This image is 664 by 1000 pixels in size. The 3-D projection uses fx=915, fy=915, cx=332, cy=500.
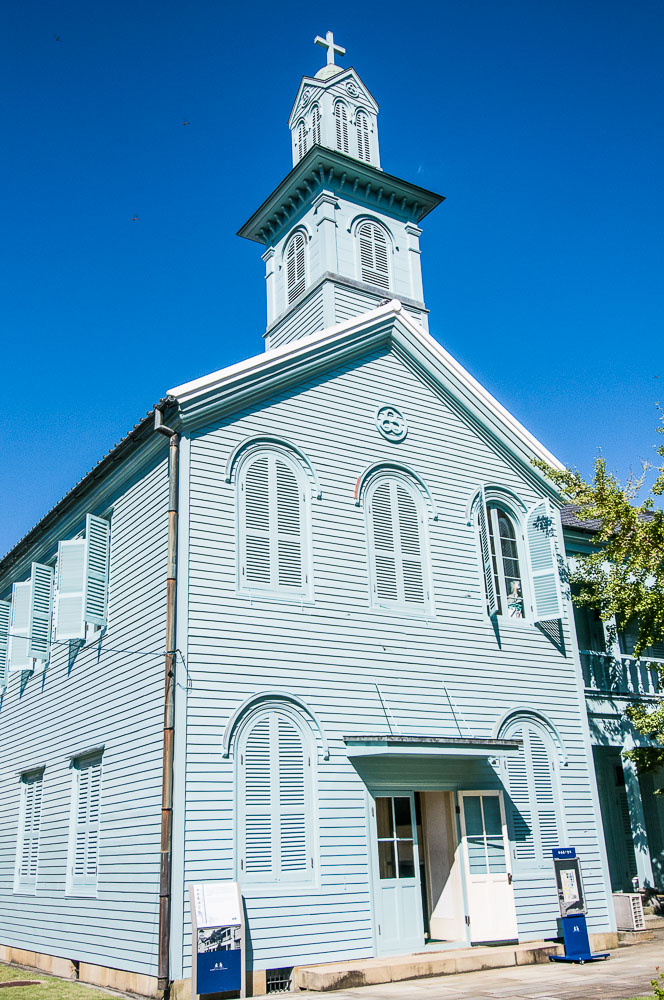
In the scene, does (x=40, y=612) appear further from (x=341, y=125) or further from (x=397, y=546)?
(x=341, y=125)

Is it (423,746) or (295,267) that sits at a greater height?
(295,267)

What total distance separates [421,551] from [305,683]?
362cm

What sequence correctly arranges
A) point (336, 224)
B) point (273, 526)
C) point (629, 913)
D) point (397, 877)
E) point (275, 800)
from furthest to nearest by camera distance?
1. point (336, 224)
2. point (629, 913)
3. point (273, 526)
4. point (397, 877)
5. point (275, 800)

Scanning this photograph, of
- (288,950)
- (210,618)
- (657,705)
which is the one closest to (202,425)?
(210,618)

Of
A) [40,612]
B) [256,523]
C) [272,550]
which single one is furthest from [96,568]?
[272,550]

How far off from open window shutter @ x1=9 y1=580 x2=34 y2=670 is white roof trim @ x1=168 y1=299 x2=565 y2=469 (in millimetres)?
6553

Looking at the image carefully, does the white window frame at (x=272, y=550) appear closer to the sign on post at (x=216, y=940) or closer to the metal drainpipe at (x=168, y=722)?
the metal drainpipe at (x=168, y=722)

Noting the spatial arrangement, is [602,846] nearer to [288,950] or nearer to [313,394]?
[288,950]

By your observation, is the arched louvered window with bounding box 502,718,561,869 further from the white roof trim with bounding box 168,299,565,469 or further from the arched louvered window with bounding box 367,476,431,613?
the white roof trim with bounding box 168,299,565,469

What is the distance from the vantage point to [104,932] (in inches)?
533

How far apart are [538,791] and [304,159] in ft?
47.5

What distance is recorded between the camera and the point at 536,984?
1208cm

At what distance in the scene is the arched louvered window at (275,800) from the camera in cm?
1264

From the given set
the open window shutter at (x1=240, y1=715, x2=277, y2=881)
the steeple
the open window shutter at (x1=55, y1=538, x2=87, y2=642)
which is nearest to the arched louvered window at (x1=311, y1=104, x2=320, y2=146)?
the steeple
